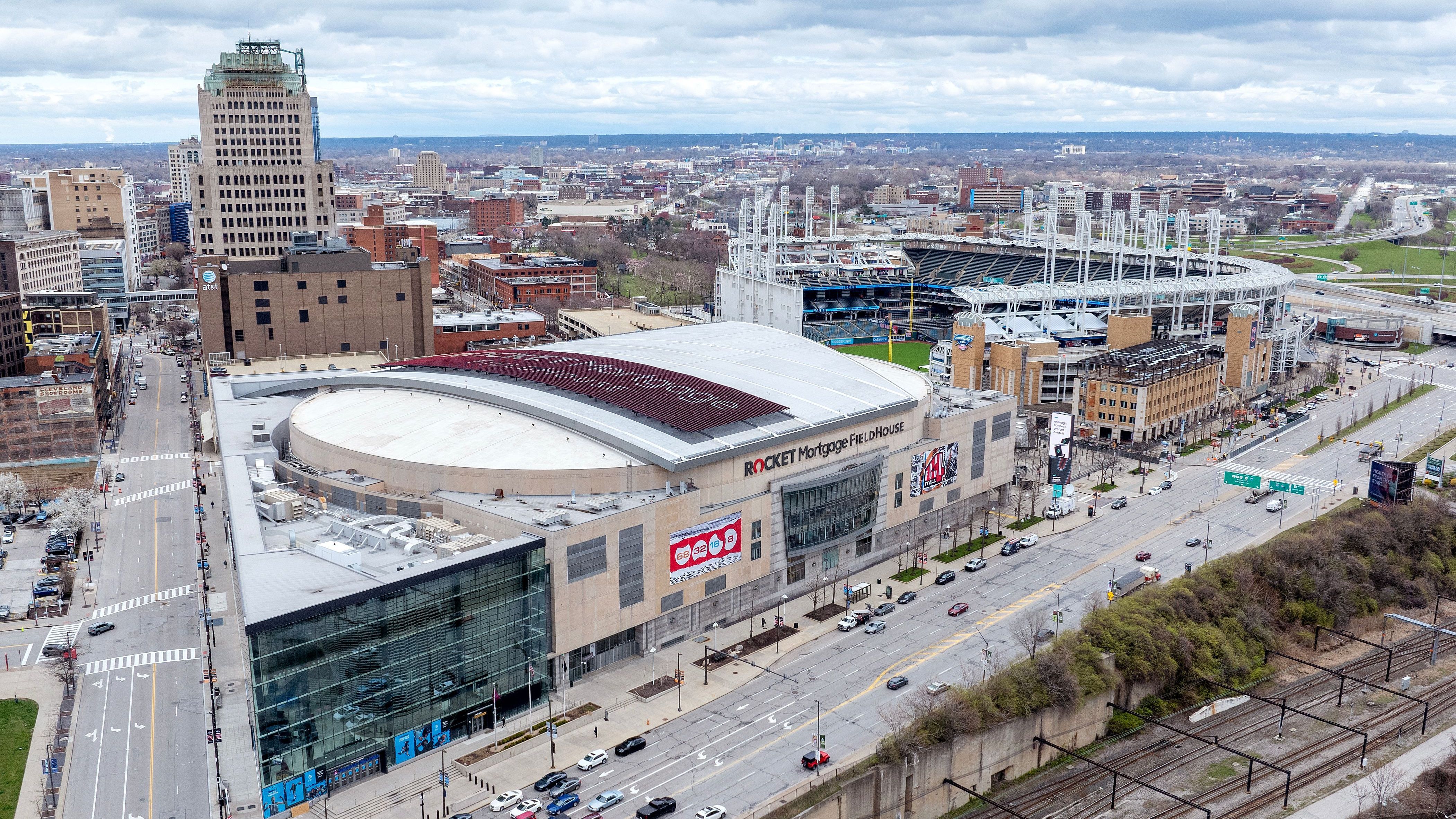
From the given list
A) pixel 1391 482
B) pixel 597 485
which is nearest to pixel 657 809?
pixel 597 485

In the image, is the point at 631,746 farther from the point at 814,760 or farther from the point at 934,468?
the point at 934,468

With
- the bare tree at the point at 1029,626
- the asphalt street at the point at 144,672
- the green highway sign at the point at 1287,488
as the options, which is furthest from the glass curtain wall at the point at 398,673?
the green highway sign at the point at 1287,488

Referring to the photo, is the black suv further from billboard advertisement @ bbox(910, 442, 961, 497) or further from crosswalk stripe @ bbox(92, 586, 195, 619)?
crosswalk stripe @ bbox(92, 586, 195, 619)

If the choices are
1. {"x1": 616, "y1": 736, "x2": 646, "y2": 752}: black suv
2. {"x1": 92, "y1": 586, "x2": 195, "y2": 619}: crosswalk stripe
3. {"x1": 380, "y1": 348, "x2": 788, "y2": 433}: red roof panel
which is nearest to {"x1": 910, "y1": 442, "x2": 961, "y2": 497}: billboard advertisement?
{"x1": 380, "y1": 348, "x2": 788, "y2": 433}: red roof panel

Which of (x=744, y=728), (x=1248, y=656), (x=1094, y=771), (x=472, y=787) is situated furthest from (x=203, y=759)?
(x=1248, y=656)

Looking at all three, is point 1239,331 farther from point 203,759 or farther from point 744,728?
point 203,759
